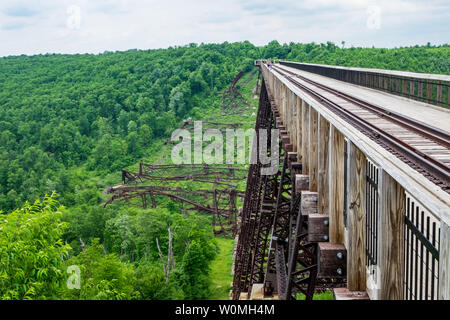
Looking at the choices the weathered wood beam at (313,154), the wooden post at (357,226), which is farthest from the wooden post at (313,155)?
the wooden post at (357,226)

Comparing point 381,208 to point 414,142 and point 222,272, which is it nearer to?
point 414,142

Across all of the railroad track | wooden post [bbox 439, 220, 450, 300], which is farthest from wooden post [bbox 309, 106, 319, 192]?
wooden post [bbox 439, 220, 450, 300]

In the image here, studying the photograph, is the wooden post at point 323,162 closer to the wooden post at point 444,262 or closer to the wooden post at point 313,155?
the wooden post at point 313,155

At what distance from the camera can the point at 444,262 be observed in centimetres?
220

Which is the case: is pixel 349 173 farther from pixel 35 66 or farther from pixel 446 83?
pixel 35 66

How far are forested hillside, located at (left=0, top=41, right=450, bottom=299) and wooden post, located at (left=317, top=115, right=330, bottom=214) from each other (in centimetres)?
367

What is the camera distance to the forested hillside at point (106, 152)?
7.10 meters

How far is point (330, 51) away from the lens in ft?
313

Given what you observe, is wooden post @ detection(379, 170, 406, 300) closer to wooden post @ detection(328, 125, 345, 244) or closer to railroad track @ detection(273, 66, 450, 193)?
railroad track @ detection(273, 66, 450, 193)

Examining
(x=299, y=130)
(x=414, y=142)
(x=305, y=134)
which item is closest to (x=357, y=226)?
(x=414, y=142)

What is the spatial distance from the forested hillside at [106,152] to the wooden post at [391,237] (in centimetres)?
427

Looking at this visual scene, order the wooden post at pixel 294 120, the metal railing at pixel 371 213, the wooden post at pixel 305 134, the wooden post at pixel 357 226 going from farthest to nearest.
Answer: the wooden post at pixel 294 120 → the wooden post at pixel 305 134 → the wooden post at pixel 357 226 → the metal railing at pixel 371 213

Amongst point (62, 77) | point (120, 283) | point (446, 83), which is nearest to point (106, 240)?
point (120, 283)

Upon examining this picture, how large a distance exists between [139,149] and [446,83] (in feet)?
218
